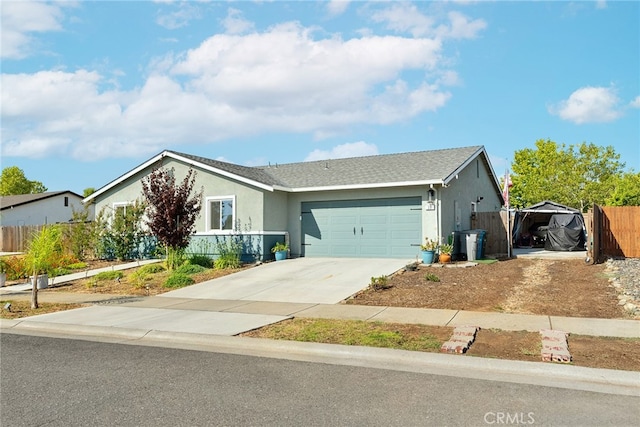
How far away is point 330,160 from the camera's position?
23859mm

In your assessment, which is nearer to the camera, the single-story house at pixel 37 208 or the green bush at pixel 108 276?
the green bush at pixel 108 276

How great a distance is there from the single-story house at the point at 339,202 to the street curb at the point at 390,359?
10.4 metres

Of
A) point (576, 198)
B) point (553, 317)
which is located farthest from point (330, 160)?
point (576, 198)

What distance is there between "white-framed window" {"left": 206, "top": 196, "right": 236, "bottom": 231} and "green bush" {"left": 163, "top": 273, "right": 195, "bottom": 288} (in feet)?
15.8

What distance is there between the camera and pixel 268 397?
16.6 feet

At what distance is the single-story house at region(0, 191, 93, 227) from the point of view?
42.9 m

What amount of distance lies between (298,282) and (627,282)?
8527 mm

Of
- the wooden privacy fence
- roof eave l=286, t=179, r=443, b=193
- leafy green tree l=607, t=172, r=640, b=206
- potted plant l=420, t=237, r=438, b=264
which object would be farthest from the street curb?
leafy green tree l=607, t=172, r=640, b=206

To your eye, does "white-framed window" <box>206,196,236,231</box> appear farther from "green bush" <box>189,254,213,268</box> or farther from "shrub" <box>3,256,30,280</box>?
"shrub" <box>3,256,30,280</box>

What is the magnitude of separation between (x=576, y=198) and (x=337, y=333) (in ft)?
148

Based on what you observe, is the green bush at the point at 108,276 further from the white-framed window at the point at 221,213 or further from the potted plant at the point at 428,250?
the potted plant at the point at 428,250

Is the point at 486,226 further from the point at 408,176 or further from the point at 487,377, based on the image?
the point at 487,377

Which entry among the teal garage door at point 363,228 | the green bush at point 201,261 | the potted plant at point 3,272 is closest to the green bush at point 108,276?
the green bush at point 201,261

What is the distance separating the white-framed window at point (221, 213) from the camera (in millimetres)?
19469
